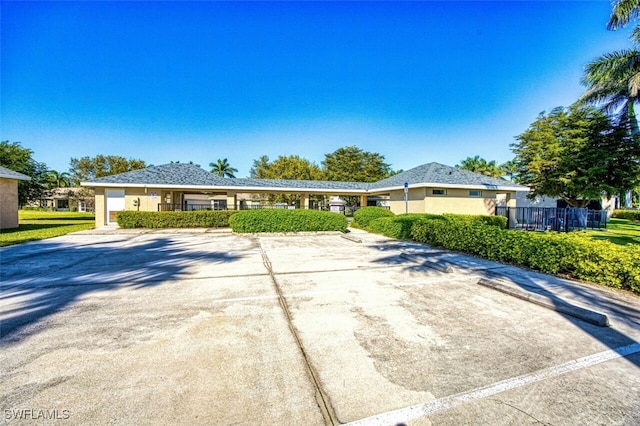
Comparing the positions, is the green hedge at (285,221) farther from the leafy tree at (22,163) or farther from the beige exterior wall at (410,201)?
the leafy tree at (22,163)

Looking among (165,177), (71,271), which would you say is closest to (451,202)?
(71,271)

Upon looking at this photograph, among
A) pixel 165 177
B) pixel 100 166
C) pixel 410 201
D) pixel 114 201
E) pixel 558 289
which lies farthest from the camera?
pixel 100 166

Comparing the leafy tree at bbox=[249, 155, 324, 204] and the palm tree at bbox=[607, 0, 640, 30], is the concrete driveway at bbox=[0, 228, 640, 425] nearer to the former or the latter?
the palm tree at bbox=[607, 0, 640, 30]

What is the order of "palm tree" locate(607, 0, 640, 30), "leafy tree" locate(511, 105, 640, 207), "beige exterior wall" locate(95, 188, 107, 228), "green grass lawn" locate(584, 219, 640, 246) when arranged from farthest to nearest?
1. "beige exterior wall" locate(95, 188, 107, 228)
2. "leafy tree" locate(511, 105, 640, 207)
3. "green grass lawn" locate(584, 219, 640, 246)
4. "palm tree" locate(607, 0, 640, 30)

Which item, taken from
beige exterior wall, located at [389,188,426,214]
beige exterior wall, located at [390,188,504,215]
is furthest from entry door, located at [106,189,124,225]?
beige exterior wall, located at [390,188,504,215]

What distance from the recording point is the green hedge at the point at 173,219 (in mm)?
16266

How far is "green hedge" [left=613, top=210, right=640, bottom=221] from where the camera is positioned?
26.8m

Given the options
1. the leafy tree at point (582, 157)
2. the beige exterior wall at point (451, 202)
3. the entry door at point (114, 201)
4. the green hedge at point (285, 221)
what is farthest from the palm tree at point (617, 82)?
the entry door at point (114, 201)

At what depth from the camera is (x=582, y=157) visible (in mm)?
14664

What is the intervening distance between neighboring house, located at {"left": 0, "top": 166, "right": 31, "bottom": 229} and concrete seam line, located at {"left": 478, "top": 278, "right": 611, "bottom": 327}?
896 inches

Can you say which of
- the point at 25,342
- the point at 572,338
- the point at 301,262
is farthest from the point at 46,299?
the point at 572,338

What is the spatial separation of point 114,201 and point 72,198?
33.8m

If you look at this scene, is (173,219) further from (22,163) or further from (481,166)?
(481,166)

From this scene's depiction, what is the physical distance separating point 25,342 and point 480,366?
495cm
